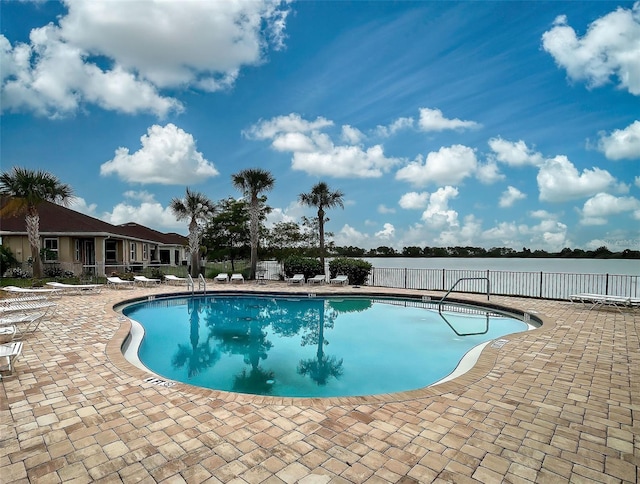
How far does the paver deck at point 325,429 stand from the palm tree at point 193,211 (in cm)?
1661

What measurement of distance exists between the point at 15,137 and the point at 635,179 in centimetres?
2601

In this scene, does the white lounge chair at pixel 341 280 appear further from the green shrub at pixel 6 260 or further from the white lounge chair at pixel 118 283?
the green shrub at pixel 6 260

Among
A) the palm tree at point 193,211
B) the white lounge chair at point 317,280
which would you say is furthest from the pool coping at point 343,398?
the palm tree at point 193,211

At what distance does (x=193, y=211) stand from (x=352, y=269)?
10594 mm

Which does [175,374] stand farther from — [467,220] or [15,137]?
[467,220]

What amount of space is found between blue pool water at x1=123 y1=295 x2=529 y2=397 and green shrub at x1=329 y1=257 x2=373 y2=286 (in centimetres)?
446

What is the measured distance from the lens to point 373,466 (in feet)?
9.41

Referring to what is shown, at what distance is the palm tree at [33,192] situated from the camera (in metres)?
16.6

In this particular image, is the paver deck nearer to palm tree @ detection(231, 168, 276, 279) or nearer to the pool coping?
the pool coping

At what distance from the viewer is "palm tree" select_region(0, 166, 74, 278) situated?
16.6m

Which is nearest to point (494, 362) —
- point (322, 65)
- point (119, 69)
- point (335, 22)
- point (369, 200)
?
point (335, 22)

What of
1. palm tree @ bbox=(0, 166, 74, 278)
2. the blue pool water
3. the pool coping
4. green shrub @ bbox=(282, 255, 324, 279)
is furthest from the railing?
palm tree @ bbox=(0, 166, 74, 278)

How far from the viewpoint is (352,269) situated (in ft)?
63.5

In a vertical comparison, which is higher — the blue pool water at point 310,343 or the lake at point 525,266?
the lake at point 525,266
